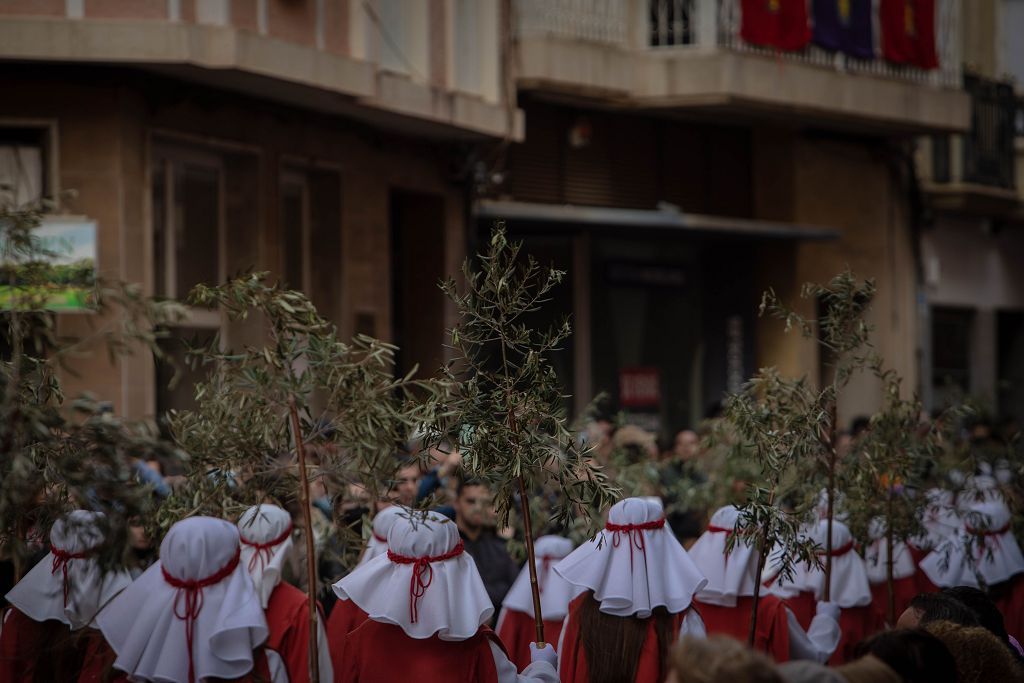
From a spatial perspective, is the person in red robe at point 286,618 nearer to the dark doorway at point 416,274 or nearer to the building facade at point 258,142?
the building facade at point 258,142

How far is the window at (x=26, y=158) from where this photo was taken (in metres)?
13.9

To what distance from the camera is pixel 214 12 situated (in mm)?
13875

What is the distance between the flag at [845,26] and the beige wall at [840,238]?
178cm

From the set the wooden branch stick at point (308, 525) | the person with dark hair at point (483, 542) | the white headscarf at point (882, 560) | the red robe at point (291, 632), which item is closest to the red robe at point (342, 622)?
the red robe at point (291, 632)

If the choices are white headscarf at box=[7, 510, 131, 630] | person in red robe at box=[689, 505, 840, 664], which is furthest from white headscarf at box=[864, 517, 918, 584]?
white headscarf at box=[7, 510, 131, 630]

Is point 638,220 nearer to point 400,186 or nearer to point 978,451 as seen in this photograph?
point 400,186

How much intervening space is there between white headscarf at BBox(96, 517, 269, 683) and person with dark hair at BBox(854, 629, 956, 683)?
2068 mm

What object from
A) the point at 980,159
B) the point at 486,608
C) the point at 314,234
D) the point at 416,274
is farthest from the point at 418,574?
the point at 980,159

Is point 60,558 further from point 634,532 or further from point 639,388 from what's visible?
point 639,388

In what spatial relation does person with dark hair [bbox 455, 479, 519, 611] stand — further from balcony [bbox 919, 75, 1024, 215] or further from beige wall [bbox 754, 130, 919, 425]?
balcony [bbox 919, 75, 1024, 215]

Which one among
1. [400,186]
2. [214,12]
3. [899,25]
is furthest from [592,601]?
[899,25]

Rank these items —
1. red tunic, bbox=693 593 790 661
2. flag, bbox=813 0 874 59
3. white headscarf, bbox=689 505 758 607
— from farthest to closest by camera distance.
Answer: flag, bbox=813 0 874 59, white headscarf, bbox=689 505 758 607, red tunic, bbox=693 593 790 661

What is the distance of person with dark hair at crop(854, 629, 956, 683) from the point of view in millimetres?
4867

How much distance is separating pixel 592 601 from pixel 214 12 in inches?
323
